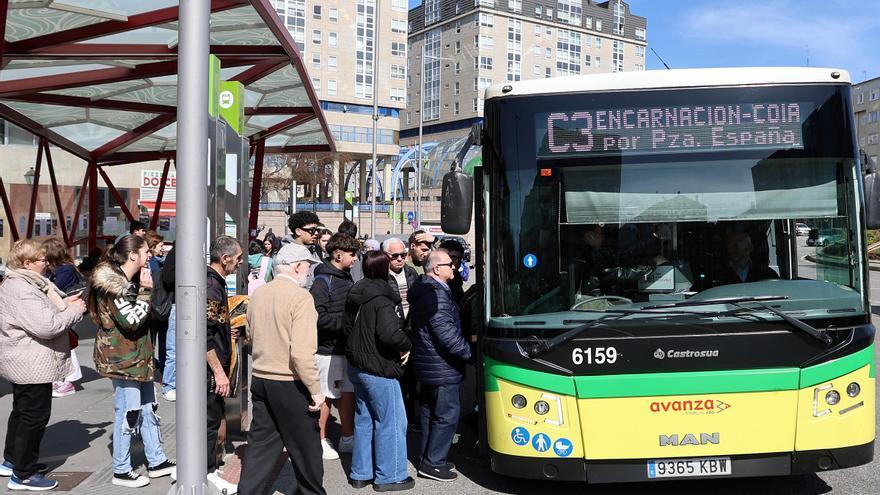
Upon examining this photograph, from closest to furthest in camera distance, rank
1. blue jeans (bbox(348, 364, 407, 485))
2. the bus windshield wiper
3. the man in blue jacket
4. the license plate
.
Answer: the bus windshield wiper
the license plate
blue jeans (bbox(348, 364, 407, 485))
the man in blue jacket

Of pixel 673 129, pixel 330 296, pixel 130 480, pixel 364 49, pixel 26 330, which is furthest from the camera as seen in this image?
pixel 364 49

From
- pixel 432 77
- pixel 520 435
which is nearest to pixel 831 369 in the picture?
pixel 520 435

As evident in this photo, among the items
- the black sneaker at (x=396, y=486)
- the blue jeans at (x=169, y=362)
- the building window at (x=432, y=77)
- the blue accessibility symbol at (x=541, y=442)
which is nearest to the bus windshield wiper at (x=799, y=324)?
the blue accessibility symbol at (x=541, y=442)

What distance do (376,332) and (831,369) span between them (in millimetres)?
2866

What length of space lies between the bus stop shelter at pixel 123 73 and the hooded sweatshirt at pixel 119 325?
2322 millimetres

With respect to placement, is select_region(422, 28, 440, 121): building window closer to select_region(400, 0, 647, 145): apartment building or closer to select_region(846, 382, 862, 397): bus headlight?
select_region(400, 0, 647, 145): apartment building

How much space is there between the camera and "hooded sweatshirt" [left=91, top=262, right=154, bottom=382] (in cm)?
598

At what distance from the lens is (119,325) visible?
19.8ft

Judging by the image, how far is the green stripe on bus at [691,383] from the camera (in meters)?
5.36

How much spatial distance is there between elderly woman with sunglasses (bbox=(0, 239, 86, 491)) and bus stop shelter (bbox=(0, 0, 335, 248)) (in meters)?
2.35

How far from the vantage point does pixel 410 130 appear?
120 meters

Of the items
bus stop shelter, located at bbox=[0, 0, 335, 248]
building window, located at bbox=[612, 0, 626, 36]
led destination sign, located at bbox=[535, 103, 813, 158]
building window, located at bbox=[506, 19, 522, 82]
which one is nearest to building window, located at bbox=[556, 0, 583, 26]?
building window, located at bbox=[612, 0, 626, 36]

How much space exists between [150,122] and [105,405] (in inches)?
343

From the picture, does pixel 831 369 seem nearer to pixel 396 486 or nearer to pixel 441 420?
pixel 441 420
